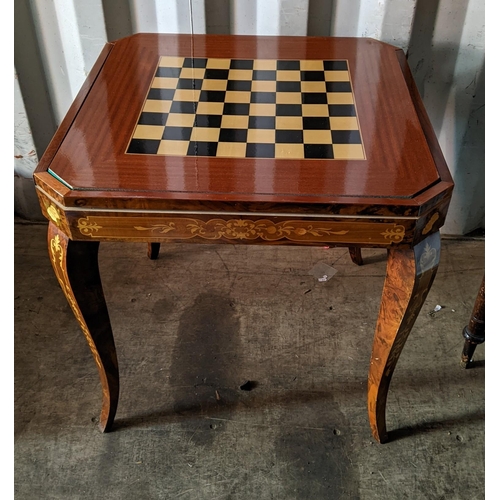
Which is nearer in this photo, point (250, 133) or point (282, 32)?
point (250, 133)

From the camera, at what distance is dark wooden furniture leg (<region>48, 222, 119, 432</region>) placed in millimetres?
1042

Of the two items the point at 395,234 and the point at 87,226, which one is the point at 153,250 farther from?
the point at 395,234

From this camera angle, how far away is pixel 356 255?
69.8 inches

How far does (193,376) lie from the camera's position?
1.49m

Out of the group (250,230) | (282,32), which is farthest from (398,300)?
(282,32)

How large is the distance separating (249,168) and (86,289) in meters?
0.40

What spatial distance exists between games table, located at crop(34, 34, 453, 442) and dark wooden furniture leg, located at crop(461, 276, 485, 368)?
330 millimetres

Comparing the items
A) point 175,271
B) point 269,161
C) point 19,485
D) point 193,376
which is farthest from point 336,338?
point 19,485

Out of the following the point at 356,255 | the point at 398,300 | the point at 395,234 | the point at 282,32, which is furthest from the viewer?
the point at 356,255

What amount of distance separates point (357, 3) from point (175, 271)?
93cm

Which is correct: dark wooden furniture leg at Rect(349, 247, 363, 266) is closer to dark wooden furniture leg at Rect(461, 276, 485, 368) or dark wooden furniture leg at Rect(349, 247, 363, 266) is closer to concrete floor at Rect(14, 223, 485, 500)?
concrete floor at Rect(14, 223, 485, 500)

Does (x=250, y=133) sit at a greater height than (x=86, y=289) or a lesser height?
greater

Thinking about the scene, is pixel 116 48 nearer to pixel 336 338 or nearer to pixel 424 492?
pixel 336 338

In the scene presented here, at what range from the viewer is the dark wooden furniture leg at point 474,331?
1.37 metres
